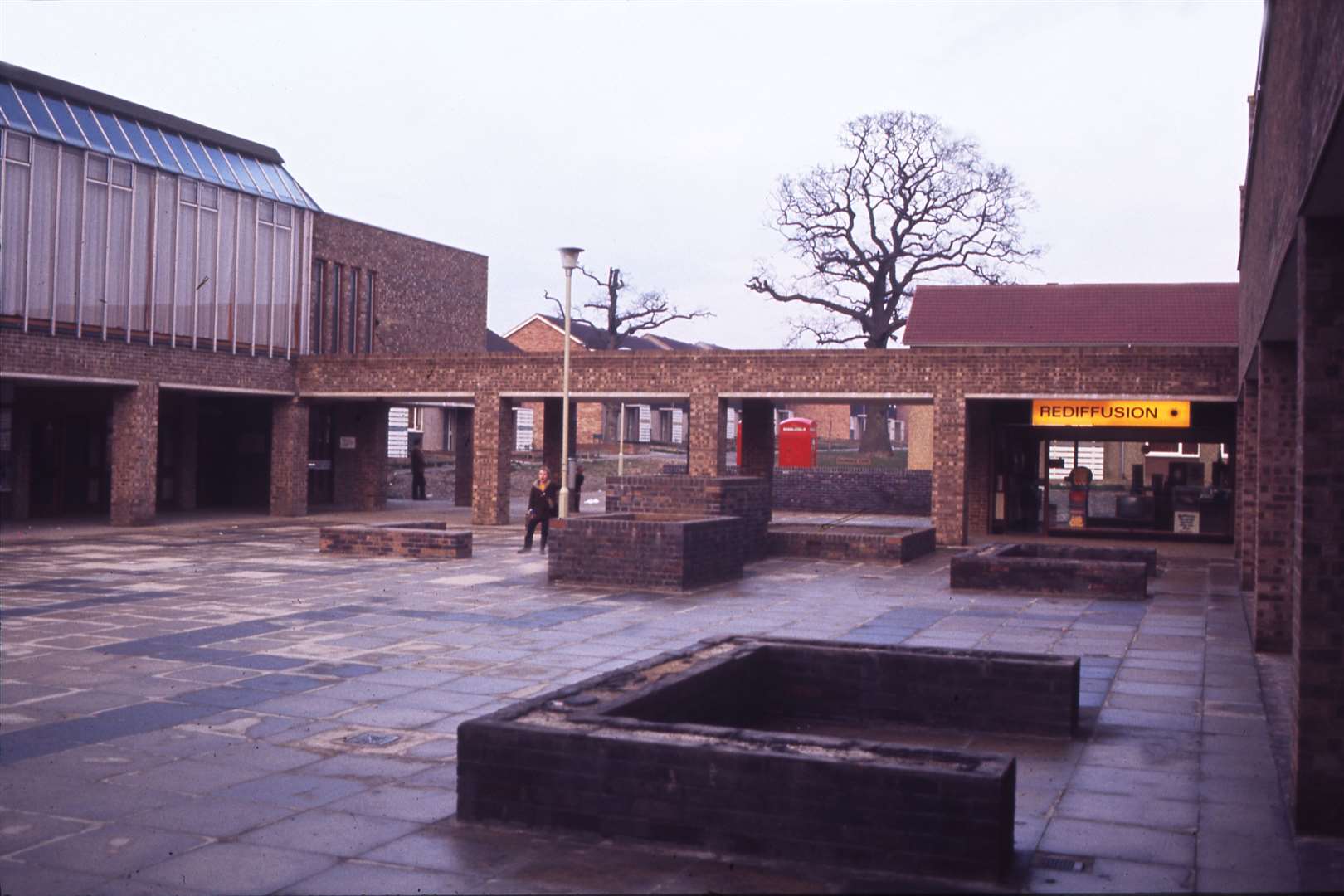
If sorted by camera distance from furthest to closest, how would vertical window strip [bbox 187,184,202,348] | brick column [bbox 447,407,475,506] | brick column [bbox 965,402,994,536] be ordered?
brick column [bbox 447,407,475,506], brick column [bbox 965,402,994,536], vertical window strip [bbox 187,184,202,348]

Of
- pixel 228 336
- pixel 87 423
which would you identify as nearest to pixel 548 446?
pixel 228 336

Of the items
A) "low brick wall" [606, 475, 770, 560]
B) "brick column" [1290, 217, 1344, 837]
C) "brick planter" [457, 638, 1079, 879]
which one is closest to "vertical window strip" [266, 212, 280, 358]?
"low brick wall" [606, 475, 770, 560]

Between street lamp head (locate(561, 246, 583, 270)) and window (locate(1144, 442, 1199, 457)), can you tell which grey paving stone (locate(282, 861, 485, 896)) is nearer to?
street lamp head (locate(561, 246, 583, 270))

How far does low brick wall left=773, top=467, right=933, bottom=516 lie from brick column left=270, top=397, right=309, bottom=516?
1368 centimetres

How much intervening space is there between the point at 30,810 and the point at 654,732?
315 centimetres

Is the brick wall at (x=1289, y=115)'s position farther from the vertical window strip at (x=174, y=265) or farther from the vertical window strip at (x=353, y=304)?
the vertical window strip at (x=353, y=304)

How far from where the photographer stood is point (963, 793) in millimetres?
5102

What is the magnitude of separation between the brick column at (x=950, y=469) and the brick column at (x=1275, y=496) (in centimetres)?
1325

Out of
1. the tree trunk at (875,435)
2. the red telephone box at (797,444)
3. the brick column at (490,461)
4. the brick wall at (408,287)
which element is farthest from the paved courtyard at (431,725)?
the tree trunk at (875,435)

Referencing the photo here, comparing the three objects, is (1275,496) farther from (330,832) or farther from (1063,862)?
(330,832)

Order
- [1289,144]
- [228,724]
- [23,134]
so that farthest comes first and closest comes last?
[23,134] < [228,724] < [1289,144]

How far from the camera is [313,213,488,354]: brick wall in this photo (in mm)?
33500

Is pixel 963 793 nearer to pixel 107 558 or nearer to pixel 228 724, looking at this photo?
pixel 228 724

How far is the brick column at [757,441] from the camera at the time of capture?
29906 mm
